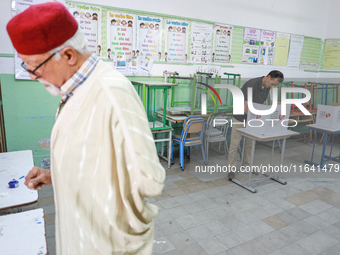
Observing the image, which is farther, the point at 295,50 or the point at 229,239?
the point at 295,50

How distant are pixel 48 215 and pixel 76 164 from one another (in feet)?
6.99

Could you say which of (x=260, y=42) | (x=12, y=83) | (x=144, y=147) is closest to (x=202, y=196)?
(x=144, y=147)

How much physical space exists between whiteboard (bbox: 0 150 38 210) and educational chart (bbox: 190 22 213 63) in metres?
3.06

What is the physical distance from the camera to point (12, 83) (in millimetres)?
3023

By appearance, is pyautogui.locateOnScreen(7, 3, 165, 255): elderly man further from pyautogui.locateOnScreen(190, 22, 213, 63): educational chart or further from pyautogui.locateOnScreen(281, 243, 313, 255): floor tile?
pyautogui.locateOnScreen(190, 22, 213, 63): educational chart

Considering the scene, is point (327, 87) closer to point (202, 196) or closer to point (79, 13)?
point (202, 196)

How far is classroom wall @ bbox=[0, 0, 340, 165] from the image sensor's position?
9.99ft

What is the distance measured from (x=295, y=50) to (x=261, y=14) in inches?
50.1

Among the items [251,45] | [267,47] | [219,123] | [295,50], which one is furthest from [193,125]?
[295,50]

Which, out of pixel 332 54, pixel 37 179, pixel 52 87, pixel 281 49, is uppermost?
pixel 281 49

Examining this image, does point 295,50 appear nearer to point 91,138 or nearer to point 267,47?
point 267,47

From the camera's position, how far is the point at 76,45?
733 millimetres

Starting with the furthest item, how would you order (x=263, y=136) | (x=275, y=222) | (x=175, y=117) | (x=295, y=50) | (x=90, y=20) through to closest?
(x=295, y=50) → (x=175, y=117) → (x=90, y=20) → (x=263, y=136) → (x=275, y=222)

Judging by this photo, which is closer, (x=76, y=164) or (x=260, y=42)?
(x=76, y=164)
